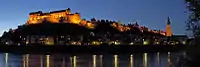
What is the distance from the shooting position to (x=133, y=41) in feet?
385

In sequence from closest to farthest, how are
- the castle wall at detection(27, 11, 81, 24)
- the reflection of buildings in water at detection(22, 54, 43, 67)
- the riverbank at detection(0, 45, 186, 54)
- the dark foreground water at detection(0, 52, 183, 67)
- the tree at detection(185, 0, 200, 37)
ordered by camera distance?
the tree at detection(185, 0, 200, 37)
the dark foreground water at detection(0, 52, 183, 67)
the reflection of buildings in water at detection(22, 54, 43, 67)
the riverbank at detection(0, 45, 186, 54)
the castle wall at detection(27, 11, 81, 24)

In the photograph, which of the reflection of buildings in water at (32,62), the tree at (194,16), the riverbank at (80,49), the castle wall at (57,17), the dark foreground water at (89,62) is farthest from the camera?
the castle wall at (57,17)

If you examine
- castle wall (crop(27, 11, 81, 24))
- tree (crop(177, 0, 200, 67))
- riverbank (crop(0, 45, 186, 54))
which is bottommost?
tree (crop(177, 0, 200, 67))

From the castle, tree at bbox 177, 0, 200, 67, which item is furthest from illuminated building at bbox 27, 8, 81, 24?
tree at bbox 177, 0, 200, 67

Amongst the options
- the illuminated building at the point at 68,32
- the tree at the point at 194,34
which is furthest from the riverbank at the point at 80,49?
the tree at the point at 194,34

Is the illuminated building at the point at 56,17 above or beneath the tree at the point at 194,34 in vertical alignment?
above

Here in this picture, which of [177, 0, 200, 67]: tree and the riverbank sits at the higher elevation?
the riverbank

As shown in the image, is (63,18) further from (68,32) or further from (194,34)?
(194,34)

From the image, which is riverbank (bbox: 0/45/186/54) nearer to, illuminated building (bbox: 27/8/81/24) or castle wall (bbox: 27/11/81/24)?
illuminated building (bbox: 27/8/81/24)

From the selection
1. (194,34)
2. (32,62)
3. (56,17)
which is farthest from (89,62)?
(56,17)

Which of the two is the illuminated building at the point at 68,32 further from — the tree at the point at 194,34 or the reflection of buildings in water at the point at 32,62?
the tree at the point at 194,34

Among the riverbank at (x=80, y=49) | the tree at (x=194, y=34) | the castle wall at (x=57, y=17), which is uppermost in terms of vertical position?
the castle wall at (x=57, y=17)

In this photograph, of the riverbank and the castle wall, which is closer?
the riverbank

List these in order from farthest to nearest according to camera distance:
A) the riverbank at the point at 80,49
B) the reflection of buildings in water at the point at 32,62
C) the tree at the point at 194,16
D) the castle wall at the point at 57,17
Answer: the castle wall at the point at 57,17, the riverbank at the point at 80,49, the reflection of buildings in water at the point at 32,62, the tree at the point at 194,16
